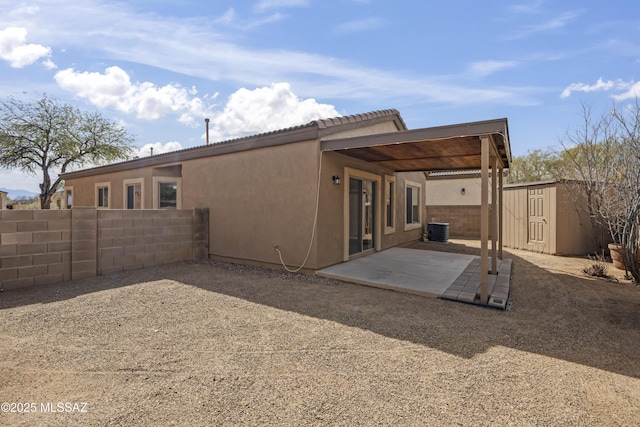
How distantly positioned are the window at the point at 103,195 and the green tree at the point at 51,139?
27.9 ft

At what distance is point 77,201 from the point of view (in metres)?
16.0

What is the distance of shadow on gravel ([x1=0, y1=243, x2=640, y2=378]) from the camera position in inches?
140

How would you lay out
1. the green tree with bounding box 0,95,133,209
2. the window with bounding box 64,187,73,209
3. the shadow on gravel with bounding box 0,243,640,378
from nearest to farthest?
the shadow on gravel with bounding box 0,243,640,378 < the window with bounding box 64,187,73,209 < the green tree with bounding box 0,95,133,209

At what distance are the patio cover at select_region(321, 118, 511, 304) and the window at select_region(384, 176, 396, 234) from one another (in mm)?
879

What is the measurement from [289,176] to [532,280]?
5.63 meters

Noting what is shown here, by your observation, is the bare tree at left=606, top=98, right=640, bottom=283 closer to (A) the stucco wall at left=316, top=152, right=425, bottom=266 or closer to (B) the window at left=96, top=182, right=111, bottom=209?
(A) the stucco wall at left=316, top=152, right=425, bottom=266

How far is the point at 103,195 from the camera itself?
14531mm

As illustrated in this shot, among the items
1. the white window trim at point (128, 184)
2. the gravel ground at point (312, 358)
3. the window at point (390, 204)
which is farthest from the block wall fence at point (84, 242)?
the window at point (390, 204)

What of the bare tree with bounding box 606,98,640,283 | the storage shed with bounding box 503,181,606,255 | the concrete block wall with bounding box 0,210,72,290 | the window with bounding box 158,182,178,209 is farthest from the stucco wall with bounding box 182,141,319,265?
the storage shed with bounding box 503,181,606,255

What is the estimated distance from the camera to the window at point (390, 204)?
10137 millimetres

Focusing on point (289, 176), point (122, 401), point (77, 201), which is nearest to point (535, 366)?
point (122, 401)

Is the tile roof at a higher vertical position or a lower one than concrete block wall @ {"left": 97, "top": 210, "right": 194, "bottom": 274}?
higher

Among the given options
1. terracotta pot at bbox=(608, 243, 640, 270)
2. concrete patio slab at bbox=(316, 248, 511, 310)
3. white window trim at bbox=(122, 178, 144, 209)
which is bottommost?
concrete patio slab at bbox=(316, 248, 511, 310)

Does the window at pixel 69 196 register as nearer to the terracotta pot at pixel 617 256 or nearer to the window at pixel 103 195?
the window at pixel 103 195
